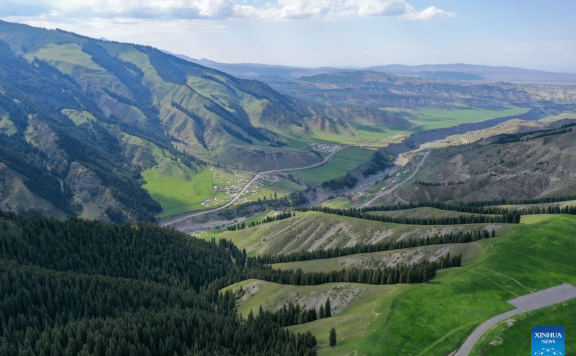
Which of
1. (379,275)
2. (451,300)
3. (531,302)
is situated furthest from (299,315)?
(531,302)

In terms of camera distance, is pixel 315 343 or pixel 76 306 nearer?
pixel 315 343

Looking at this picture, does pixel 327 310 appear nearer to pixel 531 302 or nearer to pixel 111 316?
pixel 531 302

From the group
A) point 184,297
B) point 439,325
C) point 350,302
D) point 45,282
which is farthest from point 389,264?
point 45,282

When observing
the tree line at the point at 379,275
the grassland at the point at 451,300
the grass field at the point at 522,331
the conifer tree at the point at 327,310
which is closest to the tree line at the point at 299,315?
the conifer tree at the point at 327,310

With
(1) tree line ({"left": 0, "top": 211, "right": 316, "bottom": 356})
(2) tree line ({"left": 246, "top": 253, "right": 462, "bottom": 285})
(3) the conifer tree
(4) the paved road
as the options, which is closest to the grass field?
(4) the paved road

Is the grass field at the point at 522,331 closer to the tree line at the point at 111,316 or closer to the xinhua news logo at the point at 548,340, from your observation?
the xinhua news logo at the point at 548,340

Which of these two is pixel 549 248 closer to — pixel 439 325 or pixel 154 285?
pixel 439 325

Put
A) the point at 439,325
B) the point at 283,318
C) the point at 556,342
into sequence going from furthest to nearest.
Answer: the point at 283,318, the point at 439,325, the point at 556,342
